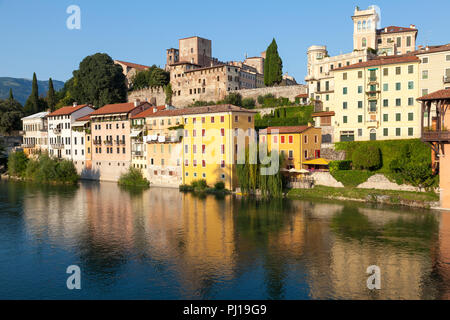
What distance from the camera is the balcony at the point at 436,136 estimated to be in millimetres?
34719

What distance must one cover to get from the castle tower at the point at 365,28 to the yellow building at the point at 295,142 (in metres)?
28.0

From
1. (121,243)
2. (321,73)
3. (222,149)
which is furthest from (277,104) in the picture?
(121,243)

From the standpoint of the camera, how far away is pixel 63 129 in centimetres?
7300

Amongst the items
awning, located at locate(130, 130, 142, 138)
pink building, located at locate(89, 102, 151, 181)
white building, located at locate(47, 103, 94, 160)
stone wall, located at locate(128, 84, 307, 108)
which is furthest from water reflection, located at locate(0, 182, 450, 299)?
stone wall, located at locate(128, 84, 307, 108)

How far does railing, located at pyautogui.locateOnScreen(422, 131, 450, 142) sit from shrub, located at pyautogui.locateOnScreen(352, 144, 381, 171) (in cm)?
697

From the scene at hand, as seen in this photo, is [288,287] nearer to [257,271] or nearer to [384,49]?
[257,271]

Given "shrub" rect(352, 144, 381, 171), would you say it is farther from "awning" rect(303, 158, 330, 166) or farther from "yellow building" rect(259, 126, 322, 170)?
"yellow building" rect(259, 126, 322, 170)

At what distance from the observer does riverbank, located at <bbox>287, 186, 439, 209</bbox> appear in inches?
1467

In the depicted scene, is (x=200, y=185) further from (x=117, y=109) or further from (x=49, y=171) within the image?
(x=49, y=171)

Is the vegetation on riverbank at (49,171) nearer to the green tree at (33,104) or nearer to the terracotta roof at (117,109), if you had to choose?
the terracotta roof at (117,109)

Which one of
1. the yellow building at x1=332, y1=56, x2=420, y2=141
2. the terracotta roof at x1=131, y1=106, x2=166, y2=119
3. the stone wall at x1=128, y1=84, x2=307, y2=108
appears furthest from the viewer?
the stone wall at x1=128, y1=84, x2=307, y2=108

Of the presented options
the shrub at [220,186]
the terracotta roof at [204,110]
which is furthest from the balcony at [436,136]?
the shrub at [220,186]

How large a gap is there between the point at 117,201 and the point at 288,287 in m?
29.7
